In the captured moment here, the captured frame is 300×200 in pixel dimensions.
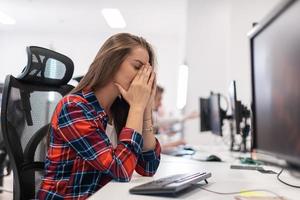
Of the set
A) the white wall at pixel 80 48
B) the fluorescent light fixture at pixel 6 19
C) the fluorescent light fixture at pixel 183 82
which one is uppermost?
the fluorescent light fixture at pixel 6 19

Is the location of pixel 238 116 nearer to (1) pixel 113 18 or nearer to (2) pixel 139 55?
(2) pixel 139 55

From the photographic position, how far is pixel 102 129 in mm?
1040

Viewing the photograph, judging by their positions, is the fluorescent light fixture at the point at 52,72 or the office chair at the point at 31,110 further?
the fluorescent light fixture at the point at 52,72

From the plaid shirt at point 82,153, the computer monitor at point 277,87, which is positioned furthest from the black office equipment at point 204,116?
the computer monitor at point 277,87

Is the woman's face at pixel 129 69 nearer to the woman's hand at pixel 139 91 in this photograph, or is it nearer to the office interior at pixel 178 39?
the woman's hand at pixel 139 91

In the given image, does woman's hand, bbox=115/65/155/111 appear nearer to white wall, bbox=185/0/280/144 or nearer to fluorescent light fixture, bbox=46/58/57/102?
fluorescent light fixture, bbox=46/58/57/102

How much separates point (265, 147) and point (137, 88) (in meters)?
0.52

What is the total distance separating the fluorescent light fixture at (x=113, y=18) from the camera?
5428mm

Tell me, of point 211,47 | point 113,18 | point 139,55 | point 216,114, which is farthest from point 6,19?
point 139,55

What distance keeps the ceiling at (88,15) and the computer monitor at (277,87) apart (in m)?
4.29

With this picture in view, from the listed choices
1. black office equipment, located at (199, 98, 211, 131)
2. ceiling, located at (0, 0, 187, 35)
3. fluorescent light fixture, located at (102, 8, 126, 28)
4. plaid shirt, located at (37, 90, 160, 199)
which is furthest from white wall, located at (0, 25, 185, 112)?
plaid shirt, located at (37, 90, 160, 199)

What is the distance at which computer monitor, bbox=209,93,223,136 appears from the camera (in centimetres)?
241

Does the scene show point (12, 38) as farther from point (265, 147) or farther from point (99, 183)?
point (265, 147)

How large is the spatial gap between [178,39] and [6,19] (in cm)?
344
